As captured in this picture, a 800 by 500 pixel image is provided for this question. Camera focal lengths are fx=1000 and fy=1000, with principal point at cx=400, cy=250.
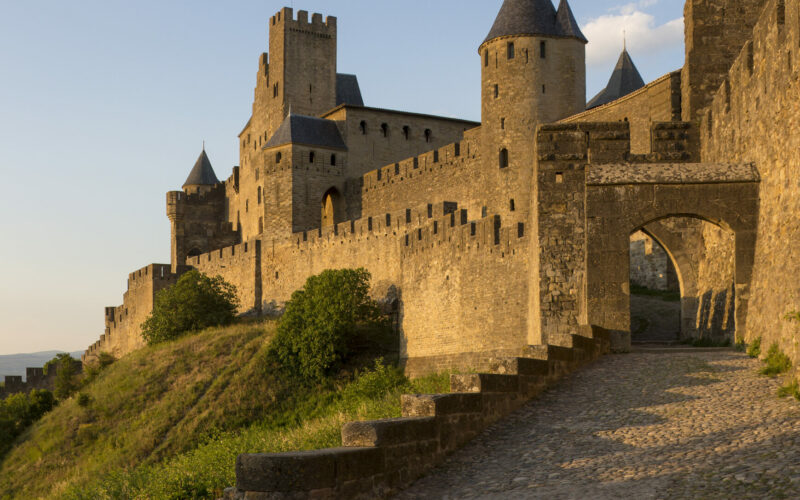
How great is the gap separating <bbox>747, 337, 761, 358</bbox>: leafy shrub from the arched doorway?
3403cm

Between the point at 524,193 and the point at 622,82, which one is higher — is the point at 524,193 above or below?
below

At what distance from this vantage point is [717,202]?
14578 mm

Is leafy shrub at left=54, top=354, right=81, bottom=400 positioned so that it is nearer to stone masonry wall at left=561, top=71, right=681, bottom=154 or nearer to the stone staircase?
stone masonry wall at left=561, top=71, right=681, bottom=154

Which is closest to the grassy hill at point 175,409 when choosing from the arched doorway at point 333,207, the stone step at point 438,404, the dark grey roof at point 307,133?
the arched doorway at point 333,207

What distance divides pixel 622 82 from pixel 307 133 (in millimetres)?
15309

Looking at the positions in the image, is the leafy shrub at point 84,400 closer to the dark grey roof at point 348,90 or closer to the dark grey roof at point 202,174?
the dark grey roof at point 348,90

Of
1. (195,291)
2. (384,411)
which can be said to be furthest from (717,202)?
(195,291)

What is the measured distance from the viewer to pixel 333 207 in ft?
157

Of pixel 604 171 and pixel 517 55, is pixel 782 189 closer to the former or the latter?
pixel 604 171

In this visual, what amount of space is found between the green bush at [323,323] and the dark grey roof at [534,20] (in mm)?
11392

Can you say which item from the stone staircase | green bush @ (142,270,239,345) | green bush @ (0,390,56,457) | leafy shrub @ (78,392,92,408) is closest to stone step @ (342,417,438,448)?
the stone staircase

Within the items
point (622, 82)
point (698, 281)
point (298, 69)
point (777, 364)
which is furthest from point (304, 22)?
point (777, 364)

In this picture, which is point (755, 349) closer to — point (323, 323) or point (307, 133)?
point (323, 323)

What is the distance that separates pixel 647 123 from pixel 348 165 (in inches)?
710
